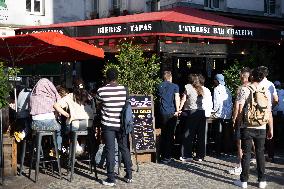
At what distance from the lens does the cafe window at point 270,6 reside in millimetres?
21042

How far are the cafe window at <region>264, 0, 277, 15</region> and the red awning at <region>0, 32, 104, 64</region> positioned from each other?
1273cm

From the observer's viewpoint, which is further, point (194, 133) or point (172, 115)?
point (194, 133)

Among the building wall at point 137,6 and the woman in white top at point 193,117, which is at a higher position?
the building wall at point 137,6

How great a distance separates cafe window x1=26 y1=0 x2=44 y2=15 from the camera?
2208 centimetres

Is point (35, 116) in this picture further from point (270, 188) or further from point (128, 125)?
point (270, 188)

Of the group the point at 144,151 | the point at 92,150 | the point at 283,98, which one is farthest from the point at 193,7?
the point at 92,150

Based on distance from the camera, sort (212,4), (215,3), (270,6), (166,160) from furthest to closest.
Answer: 1. (270,6)
2. (215,3)
3. (212,4)
4. (166,160)

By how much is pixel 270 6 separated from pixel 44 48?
578 inches

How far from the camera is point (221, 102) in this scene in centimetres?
1046

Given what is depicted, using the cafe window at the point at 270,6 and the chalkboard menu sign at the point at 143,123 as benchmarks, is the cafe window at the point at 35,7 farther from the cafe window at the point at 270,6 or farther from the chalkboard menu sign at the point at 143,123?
the chalkboard menu sign at the point at 143,123

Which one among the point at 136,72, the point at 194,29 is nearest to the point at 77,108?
the point at 136,72

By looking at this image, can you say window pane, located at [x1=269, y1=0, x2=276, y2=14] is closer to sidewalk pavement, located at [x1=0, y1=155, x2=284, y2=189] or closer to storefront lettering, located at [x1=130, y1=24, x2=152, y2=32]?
storefront lettering, located at [x1=130, y1=24, x2=152, y2=32]

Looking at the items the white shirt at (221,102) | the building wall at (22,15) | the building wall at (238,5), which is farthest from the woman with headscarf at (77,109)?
the building wall at (22,15)

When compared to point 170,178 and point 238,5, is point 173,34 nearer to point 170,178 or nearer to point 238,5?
point 170,178
